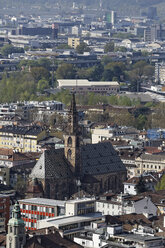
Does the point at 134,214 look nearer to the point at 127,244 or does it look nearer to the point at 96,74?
the point at 127,244

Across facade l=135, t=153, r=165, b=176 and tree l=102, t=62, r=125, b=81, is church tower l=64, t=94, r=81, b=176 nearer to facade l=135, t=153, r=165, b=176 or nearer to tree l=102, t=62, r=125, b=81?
facade l=135, t=153, r=165, b=176

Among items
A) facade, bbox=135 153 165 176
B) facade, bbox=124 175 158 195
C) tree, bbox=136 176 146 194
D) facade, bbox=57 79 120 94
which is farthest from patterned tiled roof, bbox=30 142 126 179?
facade, bbox=57 79 120 94

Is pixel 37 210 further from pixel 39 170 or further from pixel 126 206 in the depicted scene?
pixel 39 170

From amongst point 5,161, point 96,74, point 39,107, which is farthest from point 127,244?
point 96,74

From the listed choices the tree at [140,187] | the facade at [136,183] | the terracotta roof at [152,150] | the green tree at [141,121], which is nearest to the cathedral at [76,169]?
the facade at [136,183]

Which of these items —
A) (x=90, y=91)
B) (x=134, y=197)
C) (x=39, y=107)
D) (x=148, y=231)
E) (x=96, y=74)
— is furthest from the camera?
(x=96, y=74)

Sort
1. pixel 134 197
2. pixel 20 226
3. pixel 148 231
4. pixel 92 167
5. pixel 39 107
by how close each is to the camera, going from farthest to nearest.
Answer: pixel 39 107 → pixel 92 167 → pixel 134 197 → pixel 148 231 → pixel 20 226

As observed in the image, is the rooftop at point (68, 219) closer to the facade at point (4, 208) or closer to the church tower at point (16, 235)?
the facade at point (4, 208)

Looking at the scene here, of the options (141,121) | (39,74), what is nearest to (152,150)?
(141,121)
